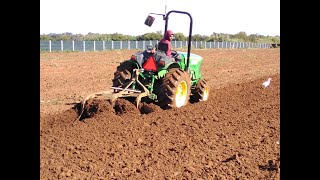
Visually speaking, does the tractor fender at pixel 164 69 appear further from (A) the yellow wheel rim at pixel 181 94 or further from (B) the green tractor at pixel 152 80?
(A) the yellow wheel rim at pixel 181 94

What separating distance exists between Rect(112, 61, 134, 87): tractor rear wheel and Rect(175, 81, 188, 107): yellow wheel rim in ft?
3.11

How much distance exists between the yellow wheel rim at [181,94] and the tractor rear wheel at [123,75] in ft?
3.11

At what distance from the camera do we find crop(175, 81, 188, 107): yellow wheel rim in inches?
296

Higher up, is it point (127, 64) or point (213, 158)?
point (127, 64)

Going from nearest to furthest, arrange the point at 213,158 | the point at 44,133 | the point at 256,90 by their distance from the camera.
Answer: the point at 213,158 < the point at 44,133 < the point at 256,90

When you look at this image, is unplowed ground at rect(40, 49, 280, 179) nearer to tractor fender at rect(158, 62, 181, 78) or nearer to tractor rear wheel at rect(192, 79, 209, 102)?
tractor fender at rect(158, 62, 181, 78)

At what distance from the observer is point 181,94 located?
771 cm

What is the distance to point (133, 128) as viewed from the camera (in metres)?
5.89

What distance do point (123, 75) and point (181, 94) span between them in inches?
44.9

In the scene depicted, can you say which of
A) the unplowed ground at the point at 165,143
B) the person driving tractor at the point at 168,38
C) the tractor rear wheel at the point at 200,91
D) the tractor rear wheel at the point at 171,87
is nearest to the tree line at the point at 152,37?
the tractor rear wheel at the point at 200,91

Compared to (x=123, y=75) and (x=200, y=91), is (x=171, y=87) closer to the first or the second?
(x=123, y=75)
